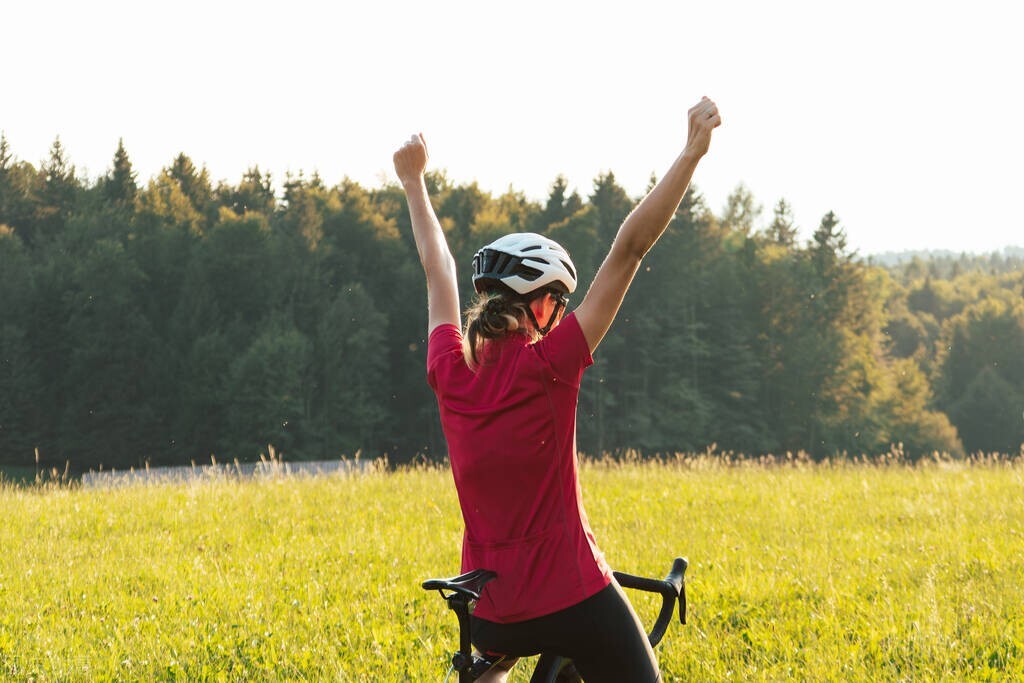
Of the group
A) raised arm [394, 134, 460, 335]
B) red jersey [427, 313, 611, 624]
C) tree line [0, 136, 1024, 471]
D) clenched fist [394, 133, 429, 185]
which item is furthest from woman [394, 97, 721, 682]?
tree line [0, 136, 1024, 471]

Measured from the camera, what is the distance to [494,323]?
285 cm

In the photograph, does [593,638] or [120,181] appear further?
[120,181]

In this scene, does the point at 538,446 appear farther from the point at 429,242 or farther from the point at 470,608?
the point at 429,242

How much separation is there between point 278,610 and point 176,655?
111cm

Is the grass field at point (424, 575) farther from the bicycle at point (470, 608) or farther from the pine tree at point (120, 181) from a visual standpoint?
the pine tree at point (120, 181)

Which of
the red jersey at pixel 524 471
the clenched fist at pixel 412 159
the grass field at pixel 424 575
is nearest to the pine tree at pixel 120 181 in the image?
the grass field at pixel 424 575

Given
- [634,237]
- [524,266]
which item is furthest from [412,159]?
[634,237]

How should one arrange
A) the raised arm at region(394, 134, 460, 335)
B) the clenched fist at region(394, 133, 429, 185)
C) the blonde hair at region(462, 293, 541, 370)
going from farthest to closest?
the clenched fist at region(394, 133, 429, 185)
the raised arm at region(394, 134, 460, 335)
the blonde hair at region(462, 293, 541, 370)

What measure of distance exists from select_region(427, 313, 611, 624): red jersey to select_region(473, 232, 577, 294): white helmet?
206 millimetres

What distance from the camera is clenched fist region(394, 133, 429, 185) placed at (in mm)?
3660

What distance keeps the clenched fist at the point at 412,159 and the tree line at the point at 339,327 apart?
5026 cm

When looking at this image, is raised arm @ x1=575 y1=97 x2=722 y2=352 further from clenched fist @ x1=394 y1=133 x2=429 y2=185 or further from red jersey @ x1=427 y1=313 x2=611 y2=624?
clenched fist @ x1=394 y1=133 x2=429 y2=185

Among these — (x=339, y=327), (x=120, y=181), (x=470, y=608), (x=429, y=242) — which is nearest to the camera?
(x=470, y=608)

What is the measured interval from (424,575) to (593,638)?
5976 millimetres
